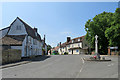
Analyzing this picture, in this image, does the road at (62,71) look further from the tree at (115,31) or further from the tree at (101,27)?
the tree at (101,27)

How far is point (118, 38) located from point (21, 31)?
89.3 ft

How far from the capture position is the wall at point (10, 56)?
16856mm

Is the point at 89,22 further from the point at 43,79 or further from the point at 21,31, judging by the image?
the point at 43,79

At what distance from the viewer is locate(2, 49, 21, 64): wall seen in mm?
16856

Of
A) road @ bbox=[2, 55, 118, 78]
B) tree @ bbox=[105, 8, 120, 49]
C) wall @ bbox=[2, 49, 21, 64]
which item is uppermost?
tree @ bbox=[105, 8, 120, 49]

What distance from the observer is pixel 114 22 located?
3531 cm

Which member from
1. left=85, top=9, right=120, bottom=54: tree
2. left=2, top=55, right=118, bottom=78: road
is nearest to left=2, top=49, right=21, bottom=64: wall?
left=2, top=55, right=118, bottom=78: road

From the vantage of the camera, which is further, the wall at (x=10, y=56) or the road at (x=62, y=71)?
the wall at (x=10, y=56)

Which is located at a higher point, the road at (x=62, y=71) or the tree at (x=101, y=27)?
the tree at (x=101, y=27)

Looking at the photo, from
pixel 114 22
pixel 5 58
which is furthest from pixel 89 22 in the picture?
pixel 5 58

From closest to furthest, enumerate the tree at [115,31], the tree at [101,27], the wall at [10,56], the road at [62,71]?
the road at [62,71] → the wall at [10,56] → the tree at [115,31] → the tree at [101,27]

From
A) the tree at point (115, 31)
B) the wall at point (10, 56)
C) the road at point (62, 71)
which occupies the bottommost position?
the road at point (62, 71)

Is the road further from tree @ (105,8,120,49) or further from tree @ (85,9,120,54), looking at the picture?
tree @ (85,9,120,54)

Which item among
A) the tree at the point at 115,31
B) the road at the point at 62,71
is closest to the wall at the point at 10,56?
the road at the point at 62,71
